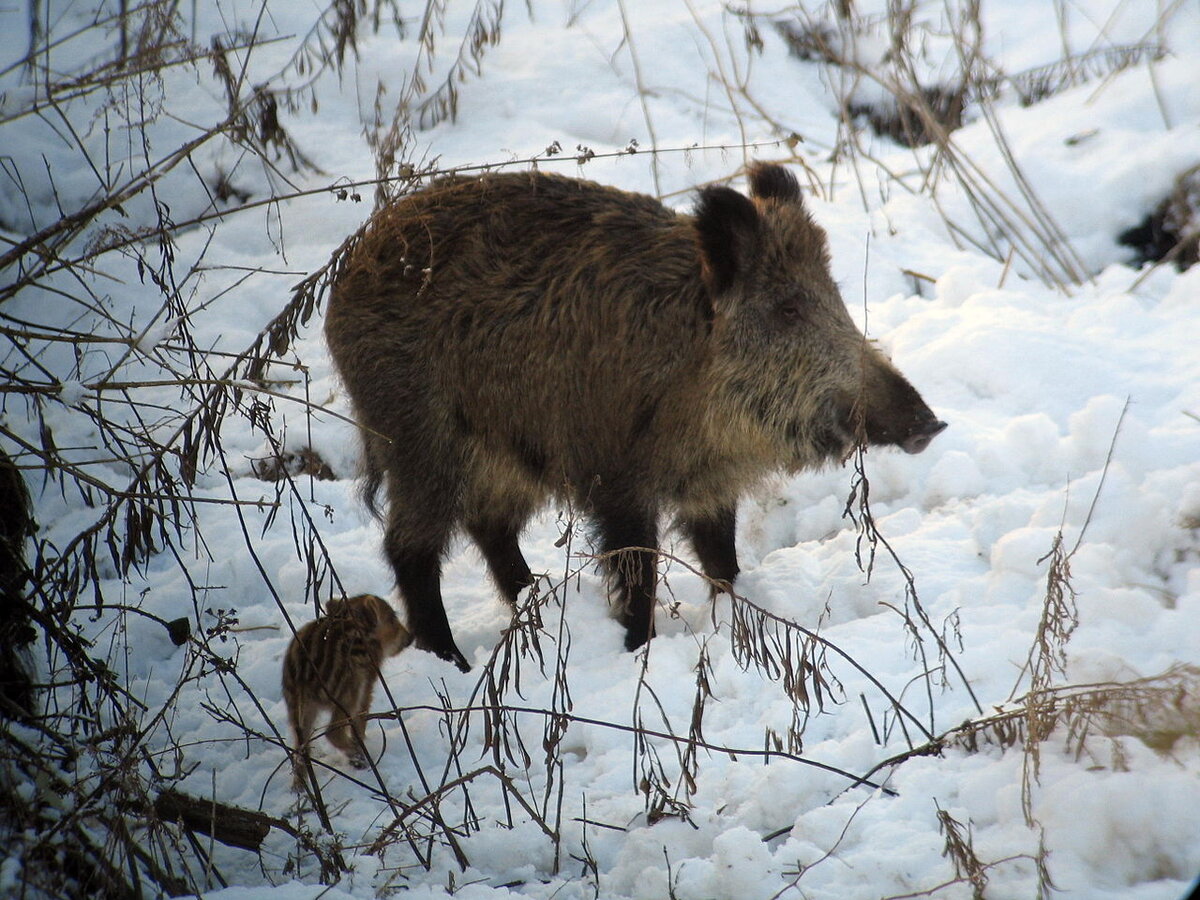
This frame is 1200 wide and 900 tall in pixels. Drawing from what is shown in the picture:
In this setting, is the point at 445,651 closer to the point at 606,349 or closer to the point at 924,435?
Result: the point at 606,349

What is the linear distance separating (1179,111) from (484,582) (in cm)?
447

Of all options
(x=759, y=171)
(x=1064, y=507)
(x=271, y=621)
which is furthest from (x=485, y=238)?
→ (x=1064, y=507)

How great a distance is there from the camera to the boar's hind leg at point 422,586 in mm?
3854

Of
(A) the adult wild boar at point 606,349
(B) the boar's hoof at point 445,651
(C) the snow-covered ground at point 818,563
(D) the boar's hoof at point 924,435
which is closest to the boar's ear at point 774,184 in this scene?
(A) the adult wild boar at point 606,349

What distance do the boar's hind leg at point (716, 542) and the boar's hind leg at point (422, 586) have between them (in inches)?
37.9

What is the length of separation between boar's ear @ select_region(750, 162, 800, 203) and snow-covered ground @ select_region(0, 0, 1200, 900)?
0.75m

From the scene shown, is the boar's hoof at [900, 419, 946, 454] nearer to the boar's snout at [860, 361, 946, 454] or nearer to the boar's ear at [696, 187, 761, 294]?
the boar's snout at [860, 361, 946, 454]

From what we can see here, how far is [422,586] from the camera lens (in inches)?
154

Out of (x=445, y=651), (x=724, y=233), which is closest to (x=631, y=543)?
(x=445, y=651)

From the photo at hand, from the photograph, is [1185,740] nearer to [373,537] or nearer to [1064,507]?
[1064,507]

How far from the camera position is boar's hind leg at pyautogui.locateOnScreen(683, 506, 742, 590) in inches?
152

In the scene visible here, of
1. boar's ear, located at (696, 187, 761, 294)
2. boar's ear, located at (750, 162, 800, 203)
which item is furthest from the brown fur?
boar's ear, located at (750, 162, 800, 203)

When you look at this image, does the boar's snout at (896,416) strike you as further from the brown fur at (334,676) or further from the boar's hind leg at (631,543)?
the brown fur at (334,676)

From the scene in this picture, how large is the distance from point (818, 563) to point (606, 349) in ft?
3.60
